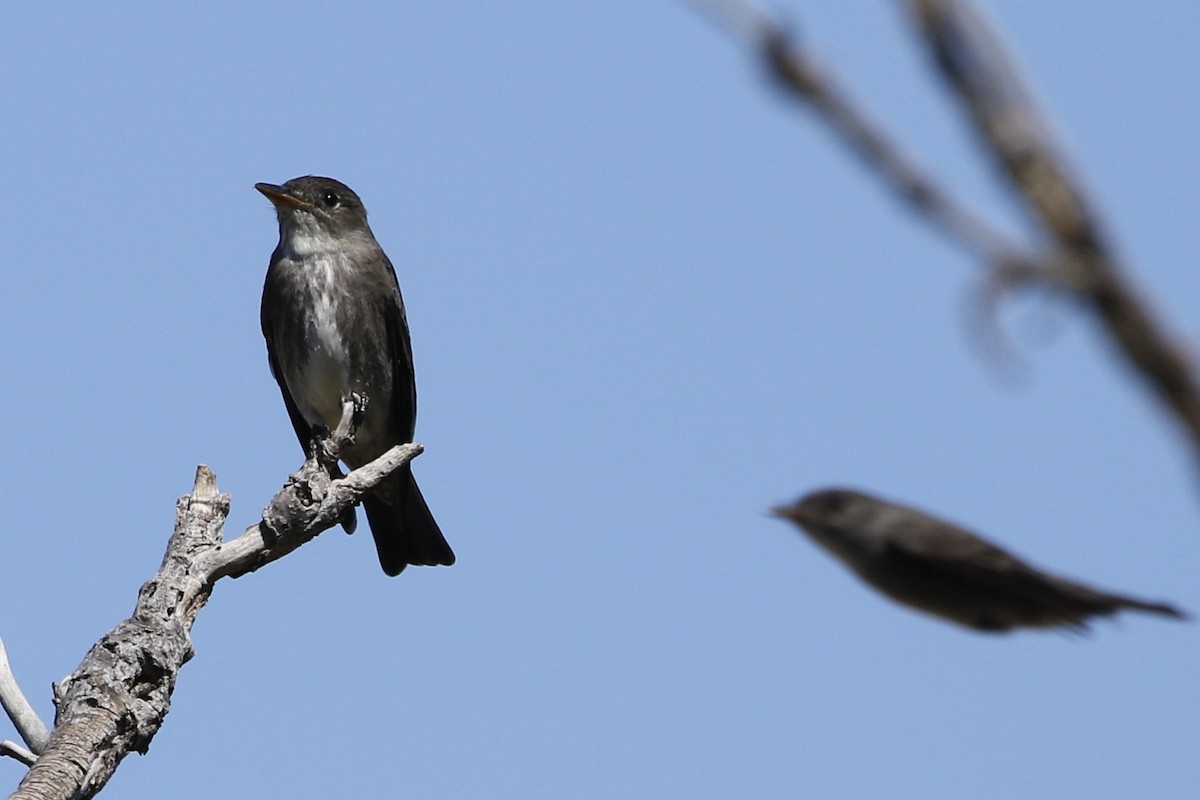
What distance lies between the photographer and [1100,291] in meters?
0.74

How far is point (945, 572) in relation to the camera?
164 centimetres

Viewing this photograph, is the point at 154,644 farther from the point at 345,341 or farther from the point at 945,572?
the point at 345,341

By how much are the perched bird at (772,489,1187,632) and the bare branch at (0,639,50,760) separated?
13.6 feet

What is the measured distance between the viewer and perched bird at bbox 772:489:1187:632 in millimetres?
1485

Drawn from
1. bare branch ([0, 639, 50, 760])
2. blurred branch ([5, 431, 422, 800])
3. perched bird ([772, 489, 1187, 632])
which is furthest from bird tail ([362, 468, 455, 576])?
perched bird ([772, 489, 1187, 632])

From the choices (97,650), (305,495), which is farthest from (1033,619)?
(305,495)

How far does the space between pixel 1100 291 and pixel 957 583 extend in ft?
3.12

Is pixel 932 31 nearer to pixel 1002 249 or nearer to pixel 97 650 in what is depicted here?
pixel 1002 249

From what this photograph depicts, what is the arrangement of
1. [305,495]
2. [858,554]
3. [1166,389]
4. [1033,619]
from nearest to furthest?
[1166,389]
[1033,619]
[858,554]
[305,495]

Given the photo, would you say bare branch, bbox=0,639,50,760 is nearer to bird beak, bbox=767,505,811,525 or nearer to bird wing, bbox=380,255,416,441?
bird beak, bbox=767,505,811,525

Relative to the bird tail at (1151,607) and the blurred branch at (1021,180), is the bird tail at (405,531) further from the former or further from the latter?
the blurred branch at (1021,180)

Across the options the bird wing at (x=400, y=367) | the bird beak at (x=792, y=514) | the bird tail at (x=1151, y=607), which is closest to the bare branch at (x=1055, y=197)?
the bird tail at (x=1151, y=607)

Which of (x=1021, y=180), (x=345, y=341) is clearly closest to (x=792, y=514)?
(x=1021, y=180)

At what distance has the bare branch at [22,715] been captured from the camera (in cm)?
518
